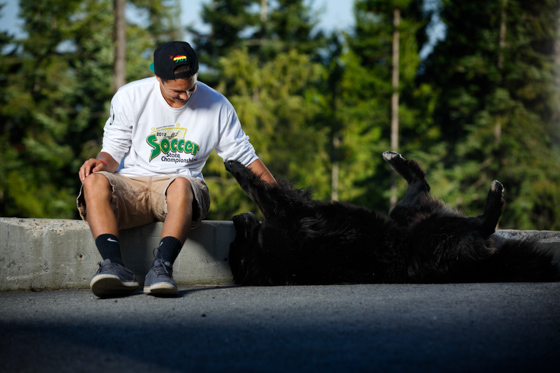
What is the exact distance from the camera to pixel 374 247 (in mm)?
2932

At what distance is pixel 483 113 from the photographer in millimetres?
18922

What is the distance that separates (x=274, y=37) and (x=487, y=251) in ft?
66.7

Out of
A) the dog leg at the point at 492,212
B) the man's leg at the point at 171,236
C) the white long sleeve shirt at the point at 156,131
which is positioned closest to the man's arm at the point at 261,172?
the white long sleeve shirt at the point at 156,131

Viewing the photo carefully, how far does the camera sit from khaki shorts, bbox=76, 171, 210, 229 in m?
2.87

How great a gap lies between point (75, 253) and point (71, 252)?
0.08ft

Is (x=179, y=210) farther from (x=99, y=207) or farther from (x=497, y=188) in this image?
(x=497, y=188)

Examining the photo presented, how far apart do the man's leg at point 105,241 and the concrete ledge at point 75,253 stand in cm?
51

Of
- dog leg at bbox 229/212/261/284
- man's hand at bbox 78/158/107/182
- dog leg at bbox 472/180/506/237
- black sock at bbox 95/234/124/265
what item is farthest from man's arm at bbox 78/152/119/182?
dog leg at bbox 472/180/506/237

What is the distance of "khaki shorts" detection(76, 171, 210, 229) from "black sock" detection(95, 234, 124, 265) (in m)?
0.24

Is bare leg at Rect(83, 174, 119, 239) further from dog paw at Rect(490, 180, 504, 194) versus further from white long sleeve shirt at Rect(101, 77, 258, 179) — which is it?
dog paw at Rect(490, 180, 504, 194)

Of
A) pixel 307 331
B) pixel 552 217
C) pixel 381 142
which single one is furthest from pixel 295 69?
pixel 307 331

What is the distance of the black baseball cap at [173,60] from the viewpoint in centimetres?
280

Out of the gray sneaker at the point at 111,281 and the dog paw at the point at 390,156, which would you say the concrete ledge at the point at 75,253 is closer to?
the gray sneaker at the point at 111,281

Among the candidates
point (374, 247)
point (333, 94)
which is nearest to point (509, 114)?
point (333, 94)
